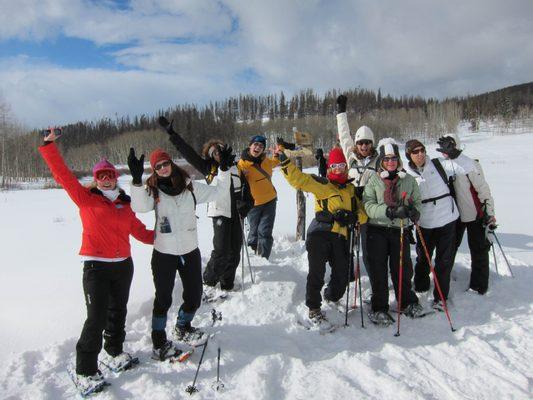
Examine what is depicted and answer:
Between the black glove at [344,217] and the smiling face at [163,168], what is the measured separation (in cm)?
193

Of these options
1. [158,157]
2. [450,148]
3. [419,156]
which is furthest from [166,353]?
[450,148]

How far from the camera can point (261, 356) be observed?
3.51 m

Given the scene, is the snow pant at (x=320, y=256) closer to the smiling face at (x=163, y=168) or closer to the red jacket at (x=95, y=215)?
the smiling face at (x=163, y=168)

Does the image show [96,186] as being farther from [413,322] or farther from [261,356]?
[413,322]

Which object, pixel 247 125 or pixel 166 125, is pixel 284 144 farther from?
pixel 247 125

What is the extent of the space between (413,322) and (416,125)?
2990 inches

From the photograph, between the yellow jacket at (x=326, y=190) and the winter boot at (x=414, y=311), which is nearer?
the yellow jacket at (x=326, y=190)

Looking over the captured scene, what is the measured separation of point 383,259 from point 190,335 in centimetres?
238

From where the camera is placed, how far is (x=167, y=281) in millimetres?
3568

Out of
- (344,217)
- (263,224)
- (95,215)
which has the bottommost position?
(263,224)

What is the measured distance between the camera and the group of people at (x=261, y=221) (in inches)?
128

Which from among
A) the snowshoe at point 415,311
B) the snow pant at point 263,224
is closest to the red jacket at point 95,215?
the snow pant at point 263,224

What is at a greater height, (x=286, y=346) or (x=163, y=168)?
(x=163, y=168)

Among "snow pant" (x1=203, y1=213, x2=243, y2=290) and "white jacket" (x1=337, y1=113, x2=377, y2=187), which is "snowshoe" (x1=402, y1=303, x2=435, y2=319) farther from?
"snow pant" (x1=203, y1=213, x2=243, y2=290)
